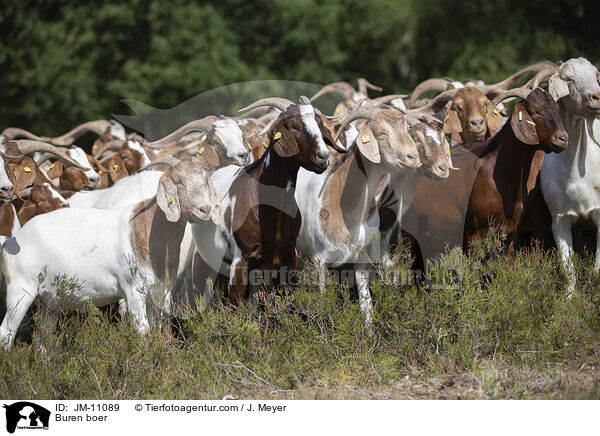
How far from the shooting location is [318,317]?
6473mm

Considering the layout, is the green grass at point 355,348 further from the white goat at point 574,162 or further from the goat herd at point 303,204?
the white goat at point 574,162

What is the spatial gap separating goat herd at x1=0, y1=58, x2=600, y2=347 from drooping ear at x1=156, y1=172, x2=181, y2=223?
0.01 meters

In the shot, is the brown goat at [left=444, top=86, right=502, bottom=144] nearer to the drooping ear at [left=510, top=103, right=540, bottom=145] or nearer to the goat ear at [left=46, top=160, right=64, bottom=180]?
the drooping ear at [left=510, top=103, right=540, bottom=145]

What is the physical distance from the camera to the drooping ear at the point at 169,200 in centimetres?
621

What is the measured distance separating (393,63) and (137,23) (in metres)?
9.30

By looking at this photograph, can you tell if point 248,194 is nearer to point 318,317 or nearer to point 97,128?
point 318,317

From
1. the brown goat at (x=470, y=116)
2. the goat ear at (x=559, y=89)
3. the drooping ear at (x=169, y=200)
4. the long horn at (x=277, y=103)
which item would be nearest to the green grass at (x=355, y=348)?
the drooping ear at (x=169, y=200)

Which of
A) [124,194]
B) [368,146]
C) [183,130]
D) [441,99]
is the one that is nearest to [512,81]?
[441,99]

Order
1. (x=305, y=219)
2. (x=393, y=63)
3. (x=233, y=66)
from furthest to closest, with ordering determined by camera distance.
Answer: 1. (x=393, y=63)
2. (x=233, y=66)
3. (x=305, y=219)

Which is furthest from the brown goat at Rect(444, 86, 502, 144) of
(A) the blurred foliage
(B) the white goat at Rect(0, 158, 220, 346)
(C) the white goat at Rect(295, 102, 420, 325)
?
(A) the blurred foliage

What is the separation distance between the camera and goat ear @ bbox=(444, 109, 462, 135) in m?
8.66
